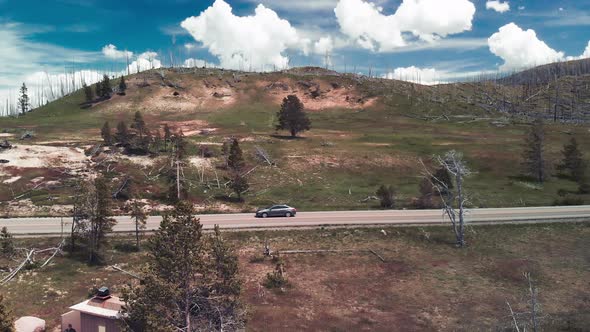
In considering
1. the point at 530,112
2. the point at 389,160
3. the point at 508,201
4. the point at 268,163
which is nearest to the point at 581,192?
the point at 508,201

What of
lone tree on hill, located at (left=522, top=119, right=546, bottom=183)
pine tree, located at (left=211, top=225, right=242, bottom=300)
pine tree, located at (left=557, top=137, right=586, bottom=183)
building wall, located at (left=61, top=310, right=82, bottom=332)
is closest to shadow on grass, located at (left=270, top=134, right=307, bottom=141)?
lone tree on hill, located at (left=522, top=119, right=546, bottom=183)

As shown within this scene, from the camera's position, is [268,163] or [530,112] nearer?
[268,163]

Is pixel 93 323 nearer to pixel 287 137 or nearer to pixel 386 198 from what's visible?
pixel 386 198

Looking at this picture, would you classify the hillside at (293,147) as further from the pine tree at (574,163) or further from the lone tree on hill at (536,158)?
the lone tree on hill at (536,158)

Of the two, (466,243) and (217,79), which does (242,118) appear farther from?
(466,243)

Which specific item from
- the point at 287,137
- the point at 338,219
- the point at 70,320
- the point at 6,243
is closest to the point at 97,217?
the point at 6,243

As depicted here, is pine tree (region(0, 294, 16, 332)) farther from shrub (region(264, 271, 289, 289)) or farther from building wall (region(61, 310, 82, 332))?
shrub (region(264, 271, 289, 289))

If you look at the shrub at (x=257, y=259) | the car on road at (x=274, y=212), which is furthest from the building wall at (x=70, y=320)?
the car on road at (x=274, y=212)
